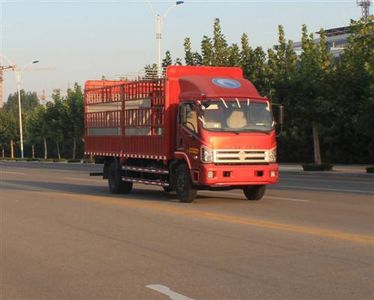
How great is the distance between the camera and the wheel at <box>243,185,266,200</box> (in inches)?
673

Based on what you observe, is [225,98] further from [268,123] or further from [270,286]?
[270,286]

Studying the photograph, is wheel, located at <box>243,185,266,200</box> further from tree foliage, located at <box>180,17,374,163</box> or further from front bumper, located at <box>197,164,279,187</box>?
tree foliage, located at <box>180,17,374,163</box>

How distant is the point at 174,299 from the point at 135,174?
516 inches

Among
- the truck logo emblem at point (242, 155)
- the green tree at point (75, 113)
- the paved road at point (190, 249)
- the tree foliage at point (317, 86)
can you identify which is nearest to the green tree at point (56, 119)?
the green tree at point (75, 113)

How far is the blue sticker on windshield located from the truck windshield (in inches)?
27.9

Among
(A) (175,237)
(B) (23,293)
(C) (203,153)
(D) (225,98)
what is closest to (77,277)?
(B) (23,293)

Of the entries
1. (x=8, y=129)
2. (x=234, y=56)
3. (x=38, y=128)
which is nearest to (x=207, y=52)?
(x=234, y=56)

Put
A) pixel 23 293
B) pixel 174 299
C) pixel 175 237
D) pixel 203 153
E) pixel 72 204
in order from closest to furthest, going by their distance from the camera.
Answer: pixel 174 299 → pixel 23 293 → pixel 175 237 → pixel 203 153 → pixel 72 204

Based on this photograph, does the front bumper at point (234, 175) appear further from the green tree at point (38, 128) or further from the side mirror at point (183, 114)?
the green tree at point (38, 128)

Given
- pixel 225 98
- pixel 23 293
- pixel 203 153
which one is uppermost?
pixel 225 98

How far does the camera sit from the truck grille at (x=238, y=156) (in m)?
15.8

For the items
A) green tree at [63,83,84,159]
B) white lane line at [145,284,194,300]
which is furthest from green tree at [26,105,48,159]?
white lane line at [145,284,194,300]

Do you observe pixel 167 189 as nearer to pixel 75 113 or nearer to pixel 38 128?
pixel 75 113

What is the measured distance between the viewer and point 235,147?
52.3ft
